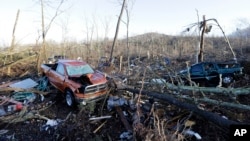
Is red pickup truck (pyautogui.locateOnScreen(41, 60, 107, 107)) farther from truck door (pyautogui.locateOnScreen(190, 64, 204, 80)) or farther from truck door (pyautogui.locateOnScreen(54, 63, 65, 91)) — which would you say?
truck door (pyautogui.locateOnScreen(190, 64, 204, 80))

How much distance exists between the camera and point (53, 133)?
8969 millimetres

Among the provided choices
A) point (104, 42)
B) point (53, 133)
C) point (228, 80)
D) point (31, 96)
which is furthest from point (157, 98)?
point (104, 42)

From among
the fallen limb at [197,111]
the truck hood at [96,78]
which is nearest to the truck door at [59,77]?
the truck hood at [96,78]

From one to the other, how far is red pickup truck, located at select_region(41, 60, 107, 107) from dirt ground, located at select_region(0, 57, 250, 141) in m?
0.43

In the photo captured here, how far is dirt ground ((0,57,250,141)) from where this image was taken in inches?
316

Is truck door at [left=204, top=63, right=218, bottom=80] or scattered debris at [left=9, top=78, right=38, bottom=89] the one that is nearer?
scattered debris at [left=9, top=78, right=38, bottom=89]

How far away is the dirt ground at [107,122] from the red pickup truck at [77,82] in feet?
1.40

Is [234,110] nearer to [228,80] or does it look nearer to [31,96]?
[228,80]

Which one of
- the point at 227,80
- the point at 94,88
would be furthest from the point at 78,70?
the point at 227,80

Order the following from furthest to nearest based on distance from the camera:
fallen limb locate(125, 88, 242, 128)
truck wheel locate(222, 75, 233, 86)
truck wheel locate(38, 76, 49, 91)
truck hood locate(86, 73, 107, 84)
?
1. truck wheel locate(222, 75, 233, 86)
2. truck wheel locate(38, 76, 49, 91)
3. truck hood locate(86, 73, 107, 84)
4. fallen limb locate(125, 88, 242, 128)

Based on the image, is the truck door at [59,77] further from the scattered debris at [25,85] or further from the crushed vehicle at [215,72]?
the crushed vehicle at [215,72]

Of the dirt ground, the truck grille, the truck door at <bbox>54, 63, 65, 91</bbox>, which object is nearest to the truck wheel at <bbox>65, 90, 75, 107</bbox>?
the dirt ground

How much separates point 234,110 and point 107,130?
4.85 m

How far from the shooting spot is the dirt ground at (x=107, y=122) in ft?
26.3
